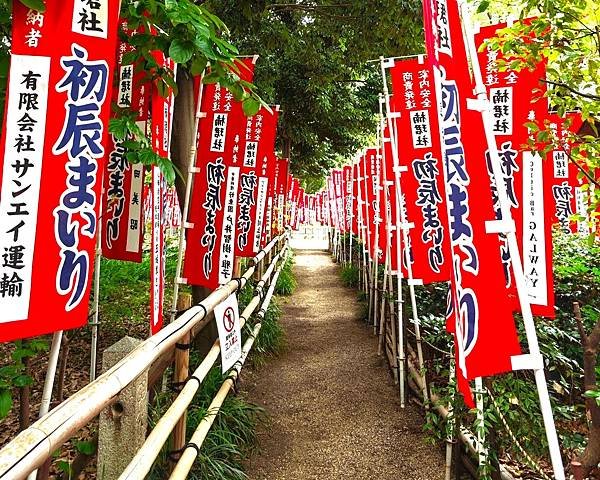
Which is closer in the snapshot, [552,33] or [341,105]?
[552,33]

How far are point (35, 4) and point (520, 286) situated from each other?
84.8 inches

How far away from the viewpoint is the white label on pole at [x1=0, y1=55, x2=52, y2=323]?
1710 millimetres

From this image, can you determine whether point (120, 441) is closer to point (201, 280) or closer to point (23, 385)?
point (23, 385)

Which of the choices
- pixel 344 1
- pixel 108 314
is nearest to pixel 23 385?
pixel 108 314

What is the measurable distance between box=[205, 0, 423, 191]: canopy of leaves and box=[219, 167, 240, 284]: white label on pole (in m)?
2.08

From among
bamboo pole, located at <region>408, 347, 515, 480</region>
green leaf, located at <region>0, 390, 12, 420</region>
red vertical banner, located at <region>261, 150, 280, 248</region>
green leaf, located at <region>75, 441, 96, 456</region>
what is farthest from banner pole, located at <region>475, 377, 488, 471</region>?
red vertical banner, located at <region>261, 150, 280, 248</region>

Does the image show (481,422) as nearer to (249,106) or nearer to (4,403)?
(249,106)

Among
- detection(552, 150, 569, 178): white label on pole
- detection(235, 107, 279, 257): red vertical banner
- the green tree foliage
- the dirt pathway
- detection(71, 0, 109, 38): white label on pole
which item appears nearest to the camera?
detection(71, 0, 109, 38): white label on pole

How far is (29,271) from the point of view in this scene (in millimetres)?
1763

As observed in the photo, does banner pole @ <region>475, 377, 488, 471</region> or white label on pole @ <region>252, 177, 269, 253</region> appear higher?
white label on pole @ <region>252, 177, 269, 253</region>

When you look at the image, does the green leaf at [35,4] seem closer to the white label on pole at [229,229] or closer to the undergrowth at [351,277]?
the white label on pole at [229,229]

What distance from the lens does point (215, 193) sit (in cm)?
452

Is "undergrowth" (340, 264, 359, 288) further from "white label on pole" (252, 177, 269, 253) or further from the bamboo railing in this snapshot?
the bamboo railing

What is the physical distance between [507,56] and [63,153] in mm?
2691
